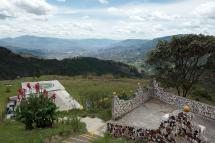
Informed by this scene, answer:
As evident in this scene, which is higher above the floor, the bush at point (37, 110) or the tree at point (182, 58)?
the tree at point (182, 58)

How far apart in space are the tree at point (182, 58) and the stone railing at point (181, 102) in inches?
219

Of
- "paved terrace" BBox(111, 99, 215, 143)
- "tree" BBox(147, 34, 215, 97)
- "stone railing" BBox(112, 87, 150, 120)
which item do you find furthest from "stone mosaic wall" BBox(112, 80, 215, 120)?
"tree" BBox(147, 34, 215, 97)

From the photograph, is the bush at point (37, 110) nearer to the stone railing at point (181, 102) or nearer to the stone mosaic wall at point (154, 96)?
the stone mosaic wall at point (154, 96)

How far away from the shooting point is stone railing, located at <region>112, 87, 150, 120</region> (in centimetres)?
1828

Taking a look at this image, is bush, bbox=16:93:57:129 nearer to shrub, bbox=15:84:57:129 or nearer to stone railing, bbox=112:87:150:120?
shrub, bbox=15:84:57:129

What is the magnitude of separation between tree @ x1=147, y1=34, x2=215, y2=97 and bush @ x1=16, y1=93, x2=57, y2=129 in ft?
A: 44.0

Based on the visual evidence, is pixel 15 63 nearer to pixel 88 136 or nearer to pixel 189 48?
pixel 189 48

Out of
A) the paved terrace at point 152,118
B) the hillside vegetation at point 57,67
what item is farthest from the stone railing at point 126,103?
the hillside vegetation at point 57,67

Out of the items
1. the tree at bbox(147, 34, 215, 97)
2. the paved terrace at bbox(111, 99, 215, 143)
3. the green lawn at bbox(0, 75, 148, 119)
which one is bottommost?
the green lawn at bbox(0, 75, 148, 119)

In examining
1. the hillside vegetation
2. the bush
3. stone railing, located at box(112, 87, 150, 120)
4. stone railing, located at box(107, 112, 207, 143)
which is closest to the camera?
stone railing, located at box(107, 112, 207, 143)

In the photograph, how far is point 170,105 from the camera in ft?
70.8

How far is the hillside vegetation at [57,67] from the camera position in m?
127

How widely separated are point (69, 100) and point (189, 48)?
2397 cm

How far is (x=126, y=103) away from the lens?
19.6 meters
